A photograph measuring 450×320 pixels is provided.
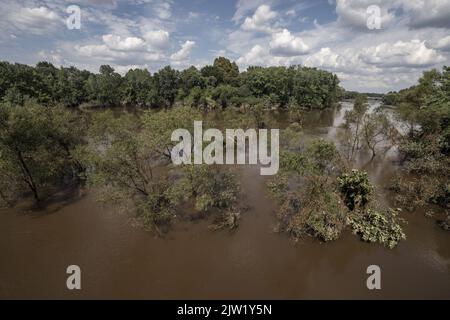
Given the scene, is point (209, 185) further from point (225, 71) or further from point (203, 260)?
point (225, 71)

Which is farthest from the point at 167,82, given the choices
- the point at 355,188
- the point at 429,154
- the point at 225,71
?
the point at 355,188

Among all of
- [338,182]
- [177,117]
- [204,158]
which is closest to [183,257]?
[204,158]

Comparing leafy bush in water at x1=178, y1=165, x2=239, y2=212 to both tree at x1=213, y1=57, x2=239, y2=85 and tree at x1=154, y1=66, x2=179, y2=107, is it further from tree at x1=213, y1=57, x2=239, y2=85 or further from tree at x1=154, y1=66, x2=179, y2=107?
tree at x1=213, y1=57, x2=239, y2=85

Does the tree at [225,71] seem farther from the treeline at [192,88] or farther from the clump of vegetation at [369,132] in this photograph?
the clump of vegetation at [369,132]

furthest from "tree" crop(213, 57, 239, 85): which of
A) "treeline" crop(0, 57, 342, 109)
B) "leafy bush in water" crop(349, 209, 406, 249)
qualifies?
"leafy bush in water" crop(349, 209, 406, 249)

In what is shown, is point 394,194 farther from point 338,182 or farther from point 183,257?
point 183,257

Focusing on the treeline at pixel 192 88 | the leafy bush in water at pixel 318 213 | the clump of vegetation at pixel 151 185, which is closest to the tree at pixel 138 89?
the treeline at pixel 192 88
